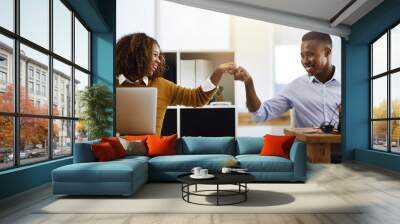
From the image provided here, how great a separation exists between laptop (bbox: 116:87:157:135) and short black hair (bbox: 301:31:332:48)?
13.5 ft

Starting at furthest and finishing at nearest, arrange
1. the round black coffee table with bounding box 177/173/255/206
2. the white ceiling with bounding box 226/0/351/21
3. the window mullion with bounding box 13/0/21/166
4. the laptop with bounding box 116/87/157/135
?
the laptop with bounding box 116/87/157/135, the white ceiling with bounding box 226/0/351/21, the window mullion with bounding box 13/0/21/166, the round black coffee table with bounding box 177/173/255/206

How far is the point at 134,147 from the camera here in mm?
6914

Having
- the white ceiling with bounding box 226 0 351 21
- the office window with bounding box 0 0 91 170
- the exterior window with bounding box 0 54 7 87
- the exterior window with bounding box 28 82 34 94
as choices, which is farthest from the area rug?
the white ceiling with bounding box 226 0 351 21

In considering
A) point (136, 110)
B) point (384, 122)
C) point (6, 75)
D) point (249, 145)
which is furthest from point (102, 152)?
point (384, 122)

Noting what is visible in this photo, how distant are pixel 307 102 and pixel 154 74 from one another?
12.8 feet

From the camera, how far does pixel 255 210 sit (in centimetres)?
428

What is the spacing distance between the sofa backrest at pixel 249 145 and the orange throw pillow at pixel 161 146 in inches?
44.5

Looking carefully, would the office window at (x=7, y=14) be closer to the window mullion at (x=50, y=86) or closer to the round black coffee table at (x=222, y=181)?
the window mullion at (x=50, y=86)

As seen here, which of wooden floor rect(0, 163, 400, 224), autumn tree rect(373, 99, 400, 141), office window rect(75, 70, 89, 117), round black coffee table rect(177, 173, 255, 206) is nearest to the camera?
Answer: wooden floor rect(0, 163, 400, 224)

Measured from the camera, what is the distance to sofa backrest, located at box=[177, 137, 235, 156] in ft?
23.2

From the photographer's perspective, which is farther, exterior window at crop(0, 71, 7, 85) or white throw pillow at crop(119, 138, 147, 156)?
white throw pillow at crop(119, 138, 147, 156)

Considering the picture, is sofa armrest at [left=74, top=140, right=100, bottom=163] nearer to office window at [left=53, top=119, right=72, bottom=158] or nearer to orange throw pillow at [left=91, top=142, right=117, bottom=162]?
orange throw pillow at [left=91, top=142, right=117, bottom=162]

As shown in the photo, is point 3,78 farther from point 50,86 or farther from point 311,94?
point 311,94

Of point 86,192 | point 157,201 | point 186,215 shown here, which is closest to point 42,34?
point 86,192
